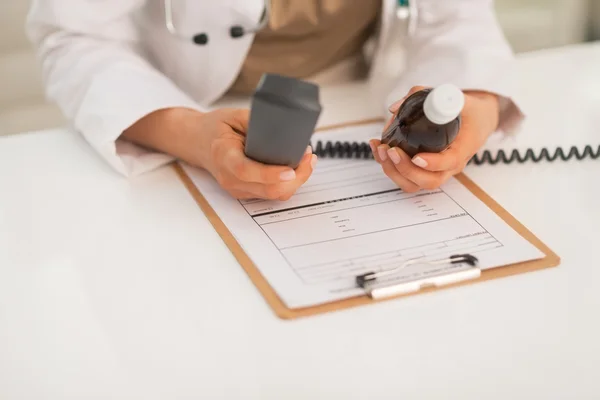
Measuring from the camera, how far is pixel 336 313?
53cm

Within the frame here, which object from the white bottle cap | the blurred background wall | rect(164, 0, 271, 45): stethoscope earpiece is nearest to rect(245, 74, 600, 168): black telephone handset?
the white bottle cap

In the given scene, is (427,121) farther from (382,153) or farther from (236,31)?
(236,31)

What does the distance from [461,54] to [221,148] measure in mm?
333

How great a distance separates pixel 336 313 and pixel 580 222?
0.26 m

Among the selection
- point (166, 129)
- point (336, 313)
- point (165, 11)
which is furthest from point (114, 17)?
point (336, 313)

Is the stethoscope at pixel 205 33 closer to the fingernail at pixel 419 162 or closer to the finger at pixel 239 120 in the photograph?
the finger at pixel 239 120

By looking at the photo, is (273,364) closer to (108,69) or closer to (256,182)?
(256,182)

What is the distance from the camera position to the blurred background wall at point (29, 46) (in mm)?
1120

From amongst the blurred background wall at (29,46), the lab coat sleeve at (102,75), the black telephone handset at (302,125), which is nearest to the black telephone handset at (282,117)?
the black telephone handset at (302,125)

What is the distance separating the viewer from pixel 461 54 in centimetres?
81

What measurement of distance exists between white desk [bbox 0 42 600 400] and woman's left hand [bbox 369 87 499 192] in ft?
0.18

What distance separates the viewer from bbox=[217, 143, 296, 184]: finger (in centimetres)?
59

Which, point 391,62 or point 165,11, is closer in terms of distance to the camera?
point 165,11

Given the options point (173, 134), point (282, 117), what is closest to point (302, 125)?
point (282, 117)
